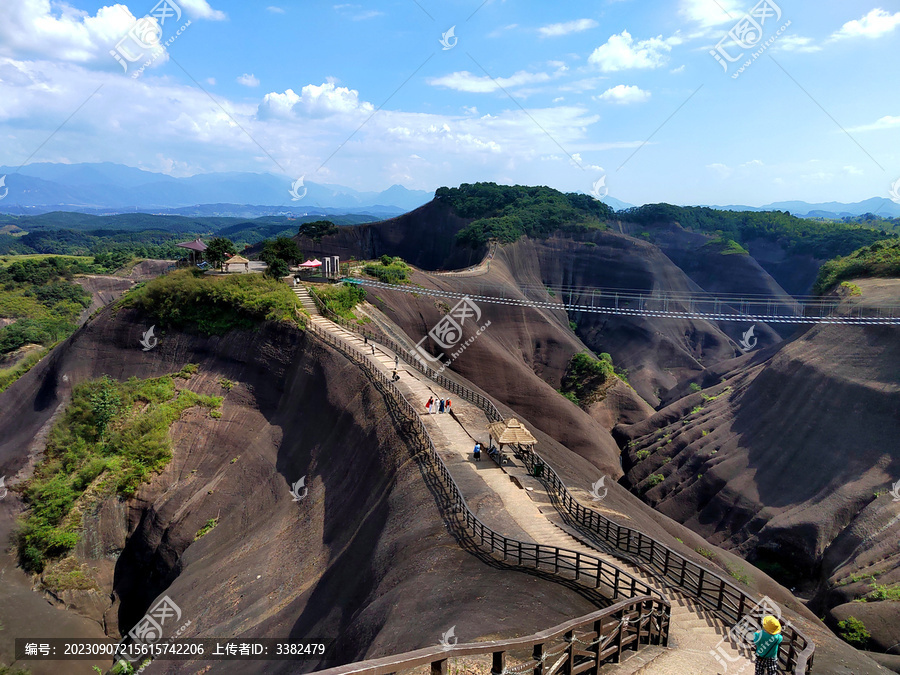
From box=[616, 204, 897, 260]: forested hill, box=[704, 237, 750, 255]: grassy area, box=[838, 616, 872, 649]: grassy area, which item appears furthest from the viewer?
box=[616, 204, 897, 260]: forested hill

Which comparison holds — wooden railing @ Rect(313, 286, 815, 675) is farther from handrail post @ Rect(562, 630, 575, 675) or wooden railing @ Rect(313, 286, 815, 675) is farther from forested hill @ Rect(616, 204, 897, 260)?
forested hill @ Rect(616, 204, 897, 260)

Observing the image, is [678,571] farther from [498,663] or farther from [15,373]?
[15,373]

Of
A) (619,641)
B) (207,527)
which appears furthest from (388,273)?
(619,641)

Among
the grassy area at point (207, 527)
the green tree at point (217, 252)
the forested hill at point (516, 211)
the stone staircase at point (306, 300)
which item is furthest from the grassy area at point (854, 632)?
the forested hill at point (516, 211)

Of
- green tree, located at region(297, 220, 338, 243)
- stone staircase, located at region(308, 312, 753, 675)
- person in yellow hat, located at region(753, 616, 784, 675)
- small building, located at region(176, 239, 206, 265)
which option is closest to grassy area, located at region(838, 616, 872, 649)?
stone staircase, located at region(308, 312, 753, 675)

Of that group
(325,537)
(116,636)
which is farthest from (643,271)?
(116,636)

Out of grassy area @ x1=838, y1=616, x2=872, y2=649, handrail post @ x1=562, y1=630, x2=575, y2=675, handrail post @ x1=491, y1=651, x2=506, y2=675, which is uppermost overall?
handrail post @ x1=491, y1=651, x2=506, y2=675

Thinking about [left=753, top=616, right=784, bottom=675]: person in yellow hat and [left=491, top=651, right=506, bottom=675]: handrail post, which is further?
[left=753, top=616, right=784, bottom=675]: person in yellow hat

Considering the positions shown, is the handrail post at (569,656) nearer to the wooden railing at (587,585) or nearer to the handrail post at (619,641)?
the wooden railing at (587,585)
